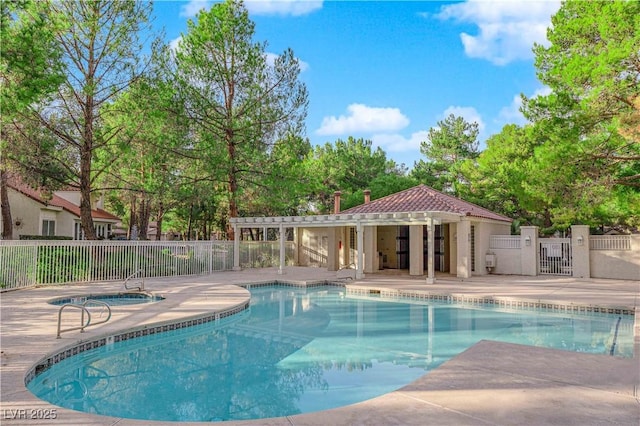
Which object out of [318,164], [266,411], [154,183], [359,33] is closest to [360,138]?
[318,164]

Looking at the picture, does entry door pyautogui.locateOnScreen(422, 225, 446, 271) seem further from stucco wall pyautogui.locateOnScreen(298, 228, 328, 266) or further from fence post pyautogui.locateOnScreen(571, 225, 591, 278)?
fence post pyautogui.locateOnScreen(571, 225, 591, 278)

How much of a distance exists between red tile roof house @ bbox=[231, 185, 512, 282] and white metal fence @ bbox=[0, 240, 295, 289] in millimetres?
2453

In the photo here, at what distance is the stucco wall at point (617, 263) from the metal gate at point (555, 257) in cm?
97

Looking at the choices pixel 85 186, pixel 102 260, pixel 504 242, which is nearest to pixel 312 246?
pixel 504 242

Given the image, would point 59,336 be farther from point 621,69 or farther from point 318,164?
point 318,164

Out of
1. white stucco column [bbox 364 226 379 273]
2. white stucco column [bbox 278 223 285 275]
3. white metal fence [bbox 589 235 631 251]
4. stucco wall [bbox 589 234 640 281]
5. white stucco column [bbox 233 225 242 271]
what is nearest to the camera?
stucco wall [bbox 589 234 640 281]

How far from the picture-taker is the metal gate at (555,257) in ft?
62.7

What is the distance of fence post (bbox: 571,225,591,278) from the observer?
18.2 meters

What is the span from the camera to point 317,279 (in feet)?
58.6

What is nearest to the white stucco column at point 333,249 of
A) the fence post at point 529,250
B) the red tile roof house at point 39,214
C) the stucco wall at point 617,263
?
the fence post at point 529,250

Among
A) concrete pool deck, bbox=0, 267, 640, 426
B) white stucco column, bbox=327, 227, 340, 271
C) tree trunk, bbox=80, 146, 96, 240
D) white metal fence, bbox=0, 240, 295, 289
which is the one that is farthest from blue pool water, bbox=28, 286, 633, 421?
tree trunk, bbox=80, 146, 96, 240

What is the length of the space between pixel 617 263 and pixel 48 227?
31316mm

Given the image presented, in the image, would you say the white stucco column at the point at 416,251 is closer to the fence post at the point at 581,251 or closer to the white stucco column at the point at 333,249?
the white stucco column at the point at 333,249

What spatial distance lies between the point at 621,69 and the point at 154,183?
19.2 meters
